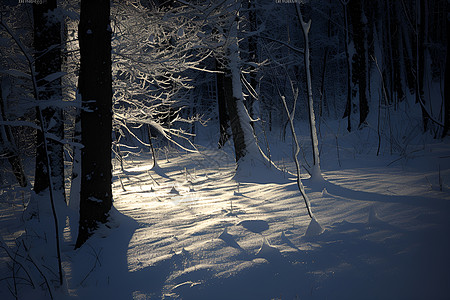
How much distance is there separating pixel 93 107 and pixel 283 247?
96.6 inches

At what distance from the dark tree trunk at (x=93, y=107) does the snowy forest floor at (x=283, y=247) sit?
302 millimetres

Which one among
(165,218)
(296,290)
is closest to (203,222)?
(165,218)

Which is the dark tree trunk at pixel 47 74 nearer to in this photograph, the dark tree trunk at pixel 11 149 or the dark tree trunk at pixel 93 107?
the dark tree trunk at pixel 93 107

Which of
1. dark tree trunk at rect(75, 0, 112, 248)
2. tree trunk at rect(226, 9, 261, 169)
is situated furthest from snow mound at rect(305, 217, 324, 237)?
tree trunk at rect(226, 9, 261, 169)

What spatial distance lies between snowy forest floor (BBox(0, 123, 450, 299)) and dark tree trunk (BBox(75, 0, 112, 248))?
30 centimetres

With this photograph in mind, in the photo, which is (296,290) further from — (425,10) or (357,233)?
(425,10)

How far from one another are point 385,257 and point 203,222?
5.73 ft

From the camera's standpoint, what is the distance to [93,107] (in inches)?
118

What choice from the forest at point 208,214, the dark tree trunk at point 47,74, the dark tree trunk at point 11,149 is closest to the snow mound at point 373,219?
the forest at point 208,214

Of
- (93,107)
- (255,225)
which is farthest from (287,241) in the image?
(93,107)

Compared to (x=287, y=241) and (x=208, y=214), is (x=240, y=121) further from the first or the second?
(x=287, y=241)

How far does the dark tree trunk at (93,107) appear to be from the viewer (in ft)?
9.80

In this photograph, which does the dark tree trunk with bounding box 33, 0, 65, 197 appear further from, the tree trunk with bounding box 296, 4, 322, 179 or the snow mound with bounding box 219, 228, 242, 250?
the tree trunk with bounding box 296, 4, 322, 179

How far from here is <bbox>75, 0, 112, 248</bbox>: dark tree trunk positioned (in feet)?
9.80
